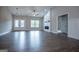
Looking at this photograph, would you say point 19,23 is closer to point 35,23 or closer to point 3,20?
point 35,23

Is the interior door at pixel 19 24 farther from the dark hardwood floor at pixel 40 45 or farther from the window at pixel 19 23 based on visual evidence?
the dark hardwood floor at pixel 40 45

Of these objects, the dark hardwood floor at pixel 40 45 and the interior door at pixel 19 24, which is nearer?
the dark hardwood floor at pixel 40 45

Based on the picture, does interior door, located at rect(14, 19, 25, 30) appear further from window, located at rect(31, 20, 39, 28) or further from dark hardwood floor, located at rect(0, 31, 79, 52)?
dark hardwood floor, located at rect(0, 31, 79, 52)

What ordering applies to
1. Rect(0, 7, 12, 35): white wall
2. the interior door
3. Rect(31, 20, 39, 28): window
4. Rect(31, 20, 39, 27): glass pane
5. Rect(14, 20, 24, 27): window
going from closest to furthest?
Rect(0, 7, 12, 35): white wall
the interior door
Rect(14, 20, 24, 27): window
Rect(31, 20, 39, 28): window
Rect(31, 20, 39, 27): glass pane

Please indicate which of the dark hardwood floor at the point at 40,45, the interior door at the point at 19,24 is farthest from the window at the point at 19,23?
the dark hardwood floor at the point at 40,45

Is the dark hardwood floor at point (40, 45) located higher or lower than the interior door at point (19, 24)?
lower

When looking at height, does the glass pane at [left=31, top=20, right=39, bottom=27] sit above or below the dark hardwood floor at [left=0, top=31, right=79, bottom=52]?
above

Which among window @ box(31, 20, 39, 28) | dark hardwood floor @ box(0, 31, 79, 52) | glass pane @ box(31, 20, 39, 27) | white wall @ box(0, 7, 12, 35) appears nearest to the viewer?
dark hardwood floor @ box(0, 31, 79, 52)

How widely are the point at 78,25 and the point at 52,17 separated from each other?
5034mm

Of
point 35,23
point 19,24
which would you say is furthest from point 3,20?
point 35,23

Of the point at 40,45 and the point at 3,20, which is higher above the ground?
the point at 3,20

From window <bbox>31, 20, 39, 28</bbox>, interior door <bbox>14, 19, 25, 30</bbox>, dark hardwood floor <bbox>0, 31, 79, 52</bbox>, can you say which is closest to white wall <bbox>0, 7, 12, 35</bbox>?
dark hardwood floor <bbox>0, 31, 79, 52</bbox>

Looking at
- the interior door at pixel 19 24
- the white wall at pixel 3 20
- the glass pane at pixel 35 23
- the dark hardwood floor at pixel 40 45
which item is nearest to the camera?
the dark hardwood floor at pixel 40 45
